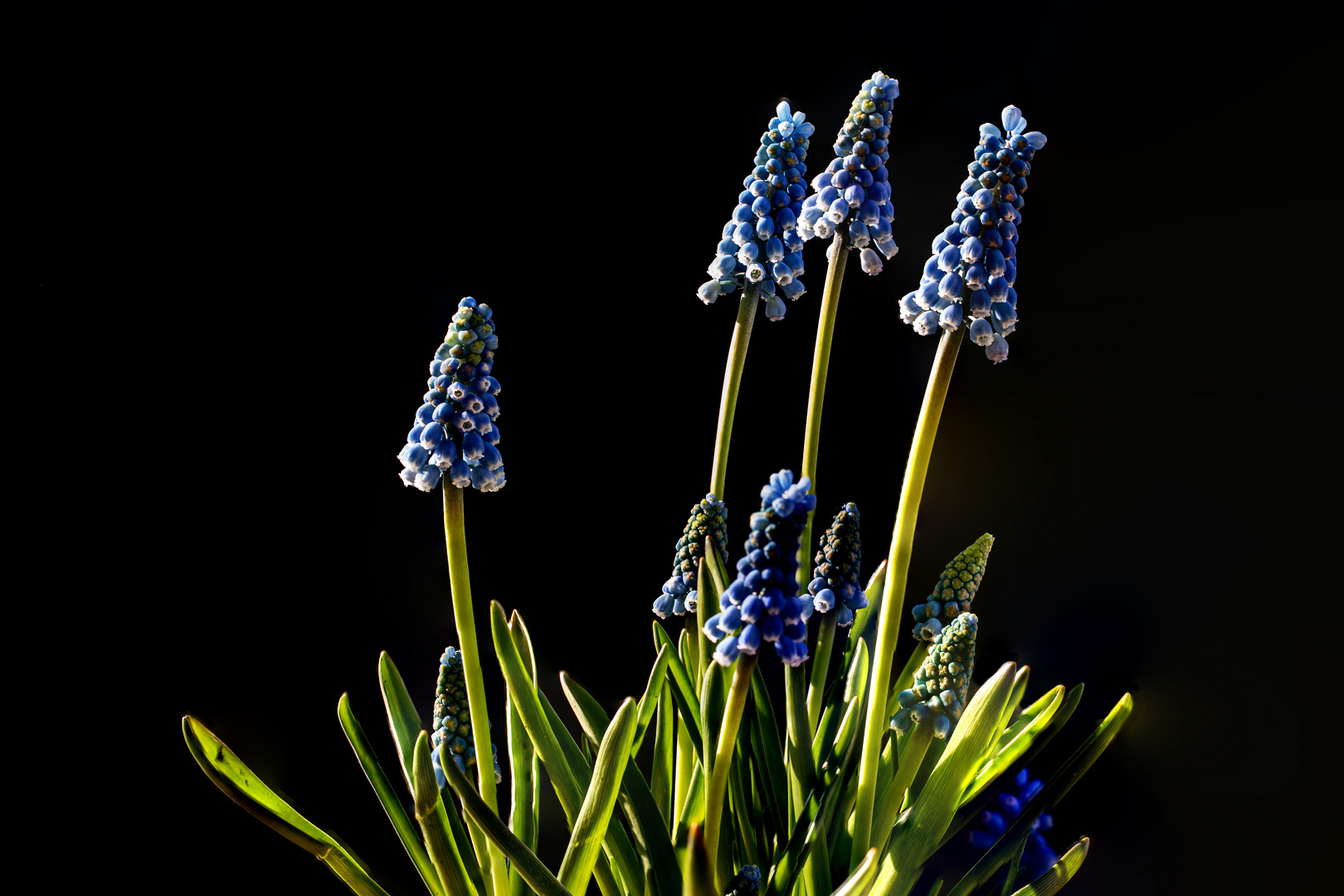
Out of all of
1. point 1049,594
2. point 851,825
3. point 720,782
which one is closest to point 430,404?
point 720,782

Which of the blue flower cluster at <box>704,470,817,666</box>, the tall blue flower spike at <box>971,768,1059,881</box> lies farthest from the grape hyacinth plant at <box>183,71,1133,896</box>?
the tall blue flower spike at <box>971,768,1059,881</box>

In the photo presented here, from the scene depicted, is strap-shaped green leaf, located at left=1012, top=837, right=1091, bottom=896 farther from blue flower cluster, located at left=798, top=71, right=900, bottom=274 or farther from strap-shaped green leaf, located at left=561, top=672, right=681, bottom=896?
blue flower cluster, located at left=798, top=71, right=900, bottom=274

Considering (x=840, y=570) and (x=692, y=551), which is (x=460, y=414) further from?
(x=840, y=570)

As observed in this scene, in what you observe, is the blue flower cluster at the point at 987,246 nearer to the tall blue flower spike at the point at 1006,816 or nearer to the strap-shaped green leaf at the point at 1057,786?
the strap-shaped green leaf at the point at 1057,786

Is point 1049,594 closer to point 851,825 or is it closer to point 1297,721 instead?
point 1297,721

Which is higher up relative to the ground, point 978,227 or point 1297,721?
point 978,227

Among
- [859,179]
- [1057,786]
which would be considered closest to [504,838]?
[1057,786]

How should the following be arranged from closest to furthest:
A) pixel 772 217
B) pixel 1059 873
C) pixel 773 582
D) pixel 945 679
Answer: pixel 773 582
pixel 945 679
pixel 1059 873
pixel 772 217
